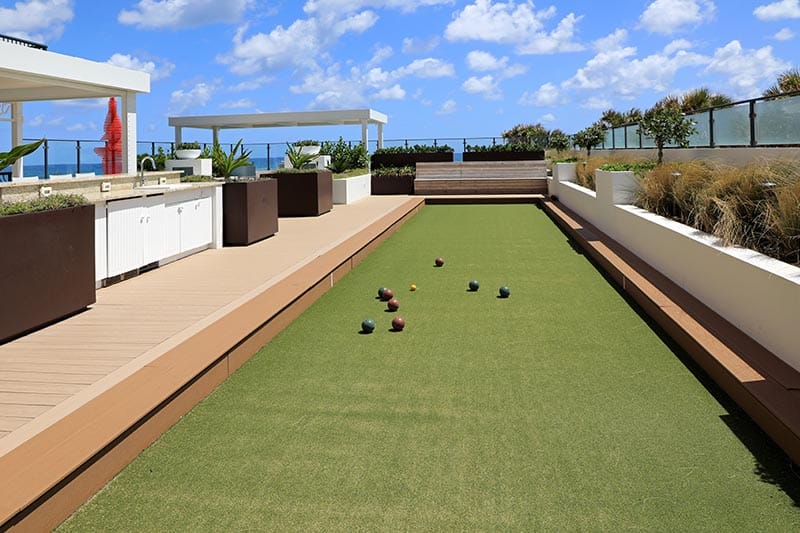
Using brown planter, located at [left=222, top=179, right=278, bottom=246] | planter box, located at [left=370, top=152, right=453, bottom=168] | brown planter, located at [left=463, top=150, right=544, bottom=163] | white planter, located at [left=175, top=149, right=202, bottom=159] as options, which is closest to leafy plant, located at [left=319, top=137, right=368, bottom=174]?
white planter, located at [left=175, top=149, right=202, bottom=159]

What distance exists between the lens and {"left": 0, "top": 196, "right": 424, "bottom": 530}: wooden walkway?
8.81ft

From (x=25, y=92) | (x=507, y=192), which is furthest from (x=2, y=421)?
(x=507, y=192)

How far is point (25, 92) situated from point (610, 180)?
11.9 meters

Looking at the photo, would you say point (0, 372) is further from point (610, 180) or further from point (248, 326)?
point (610, 180)

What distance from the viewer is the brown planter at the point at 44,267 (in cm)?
463

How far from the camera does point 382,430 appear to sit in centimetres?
350

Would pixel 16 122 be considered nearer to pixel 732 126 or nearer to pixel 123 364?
pixel 732 126

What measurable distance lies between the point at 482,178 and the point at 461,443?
68.1ft

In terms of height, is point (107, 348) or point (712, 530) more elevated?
point (107, 348)

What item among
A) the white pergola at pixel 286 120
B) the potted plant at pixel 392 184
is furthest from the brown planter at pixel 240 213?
the white pergola at pixel 286 120

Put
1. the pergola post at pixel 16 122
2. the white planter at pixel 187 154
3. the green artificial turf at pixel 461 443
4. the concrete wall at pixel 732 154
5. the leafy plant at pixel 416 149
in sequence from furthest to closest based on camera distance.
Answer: the leafy plant at pixel 416 149
the white planter at pixel 187 154
the pergola post at pixel 16 122
the concrete wall at pixel 732 154
the green artificial turf at pixel 461 443

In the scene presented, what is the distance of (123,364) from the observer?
4.09 m

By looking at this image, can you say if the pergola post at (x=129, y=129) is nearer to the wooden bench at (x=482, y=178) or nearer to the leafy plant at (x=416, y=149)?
the wooden bench at (x=482, y=178)

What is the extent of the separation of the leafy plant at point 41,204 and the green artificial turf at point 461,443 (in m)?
1.83
